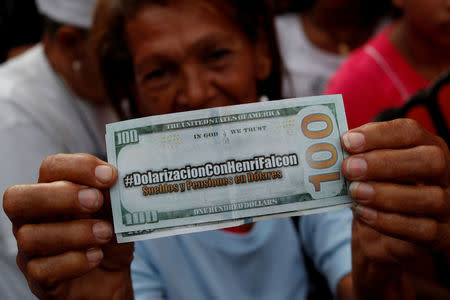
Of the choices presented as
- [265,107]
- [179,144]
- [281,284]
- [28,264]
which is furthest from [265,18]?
[28,264]

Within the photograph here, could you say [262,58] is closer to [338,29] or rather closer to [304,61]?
[304,61]

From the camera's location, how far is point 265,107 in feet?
3.34

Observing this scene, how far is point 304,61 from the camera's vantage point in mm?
2793

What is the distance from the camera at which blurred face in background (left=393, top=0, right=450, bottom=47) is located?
1807 mm

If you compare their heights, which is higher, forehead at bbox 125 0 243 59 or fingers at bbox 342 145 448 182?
forehead at bbox 125 0 243 59

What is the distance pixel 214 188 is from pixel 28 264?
0.49 meters

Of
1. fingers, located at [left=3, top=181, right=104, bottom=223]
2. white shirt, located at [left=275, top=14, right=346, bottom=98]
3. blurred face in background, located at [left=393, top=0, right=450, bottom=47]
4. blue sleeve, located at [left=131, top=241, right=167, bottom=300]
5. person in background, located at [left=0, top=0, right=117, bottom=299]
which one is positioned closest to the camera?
fingers, located at [left=3, top=181, right=104, bottom=223]

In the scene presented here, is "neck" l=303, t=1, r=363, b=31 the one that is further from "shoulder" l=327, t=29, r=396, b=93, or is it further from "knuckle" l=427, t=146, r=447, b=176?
"knuckle" l=427, t=146, r=447, b=176

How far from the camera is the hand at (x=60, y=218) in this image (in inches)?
34.5

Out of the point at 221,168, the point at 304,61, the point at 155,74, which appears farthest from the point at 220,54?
the point at 304,61

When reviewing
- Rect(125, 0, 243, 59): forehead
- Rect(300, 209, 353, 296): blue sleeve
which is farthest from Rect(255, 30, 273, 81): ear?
Rect(300, 209, 353, 296): blue sleeve

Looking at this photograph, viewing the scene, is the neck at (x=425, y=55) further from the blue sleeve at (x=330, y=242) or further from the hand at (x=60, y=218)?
the hand at (x=60, y=218)

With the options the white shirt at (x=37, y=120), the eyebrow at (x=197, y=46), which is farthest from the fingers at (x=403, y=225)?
the white shirt at (x=37, y=120)

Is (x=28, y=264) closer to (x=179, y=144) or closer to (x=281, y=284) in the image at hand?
(x=179, y=144)
